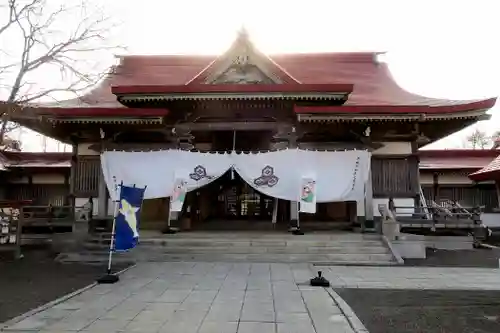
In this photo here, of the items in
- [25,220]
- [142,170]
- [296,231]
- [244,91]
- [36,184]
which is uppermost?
[244,91]

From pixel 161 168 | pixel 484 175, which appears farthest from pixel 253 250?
pixel 484 175

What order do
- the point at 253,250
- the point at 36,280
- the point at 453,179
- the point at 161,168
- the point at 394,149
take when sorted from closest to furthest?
the point at 36,280 → the point at 253,250 → the point at 161,168 → the point at 394,149 → the point at 453,179

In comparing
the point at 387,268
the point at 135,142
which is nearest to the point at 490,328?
the point at 387,268

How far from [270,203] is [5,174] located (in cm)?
1233

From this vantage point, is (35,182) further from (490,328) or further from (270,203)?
(490,328)

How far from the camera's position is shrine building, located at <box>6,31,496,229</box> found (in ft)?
42.0

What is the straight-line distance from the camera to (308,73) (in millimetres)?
19266

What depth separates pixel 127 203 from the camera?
8.80 metres

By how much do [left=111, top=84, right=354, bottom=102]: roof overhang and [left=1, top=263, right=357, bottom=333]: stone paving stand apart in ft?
20.2

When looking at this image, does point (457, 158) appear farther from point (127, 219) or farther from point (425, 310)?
point (127, 219)

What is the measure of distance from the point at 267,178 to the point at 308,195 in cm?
140

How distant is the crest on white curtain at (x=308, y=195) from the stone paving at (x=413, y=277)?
2.47 metres

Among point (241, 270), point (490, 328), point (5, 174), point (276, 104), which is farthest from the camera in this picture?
point (5, 174)

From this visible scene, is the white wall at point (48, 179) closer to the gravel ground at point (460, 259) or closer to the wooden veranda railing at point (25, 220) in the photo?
the wooden veranda railing at point (25, 220)
